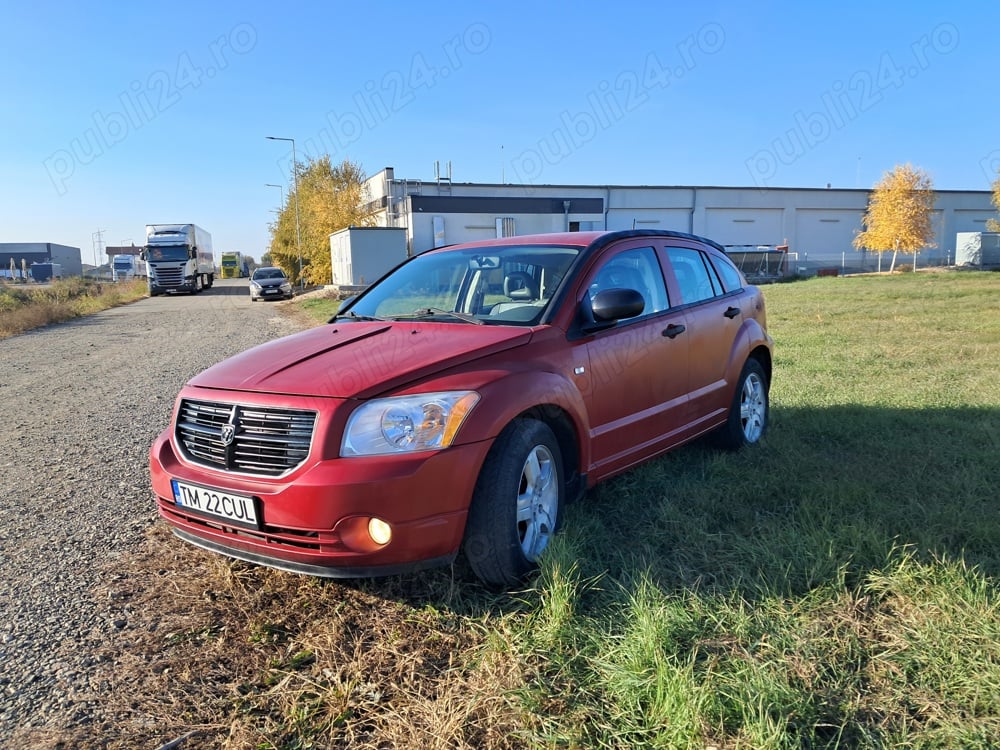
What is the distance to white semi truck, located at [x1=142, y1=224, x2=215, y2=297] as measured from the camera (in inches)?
1497

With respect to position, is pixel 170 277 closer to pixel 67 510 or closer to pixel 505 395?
pixel 67 510

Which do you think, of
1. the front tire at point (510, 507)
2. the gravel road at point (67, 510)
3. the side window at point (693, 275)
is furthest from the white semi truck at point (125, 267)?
the front tire at point (510, 507)

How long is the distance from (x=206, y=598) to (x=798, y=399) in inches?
222

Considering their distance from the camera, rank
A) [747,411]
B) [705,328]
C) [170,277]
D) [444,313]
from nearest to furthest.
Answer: [444,313], [705,328], [747,411], [170,277]

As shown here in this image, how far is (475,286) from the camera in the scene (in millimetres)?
4227

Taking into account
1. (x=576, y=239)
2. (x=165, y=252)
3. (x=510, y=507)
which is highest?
(x=165, y=252)

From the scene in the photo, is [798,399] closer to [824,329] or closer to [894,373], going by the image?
[894,373]

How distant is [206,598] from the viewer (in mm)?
3219

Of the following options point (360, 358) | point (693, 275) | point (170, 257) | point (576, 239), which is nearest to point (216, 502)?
point (360, 358)

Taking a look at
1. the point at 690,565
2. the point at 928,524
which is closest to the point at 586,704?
the point at 690,565

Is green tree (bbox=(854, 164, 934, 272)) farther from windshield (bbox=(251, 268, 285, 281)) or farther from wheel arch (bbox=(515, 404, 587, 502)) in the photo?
wheel arch (bbox=(515, 404, 587, 502))

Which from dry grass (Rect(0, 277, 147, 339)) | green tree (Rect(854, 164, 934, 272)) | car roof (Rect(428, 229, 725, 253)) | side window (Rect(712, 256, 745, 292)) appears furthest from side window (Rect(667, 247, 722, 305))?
green tree (Rect(854, 164, 934, 272))

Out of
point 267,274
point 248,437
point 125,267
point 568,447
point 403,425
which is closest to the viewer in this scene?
point 403,425

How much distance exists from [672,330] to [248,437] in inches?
103
